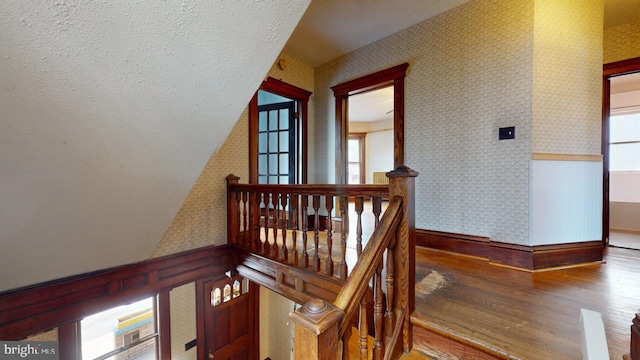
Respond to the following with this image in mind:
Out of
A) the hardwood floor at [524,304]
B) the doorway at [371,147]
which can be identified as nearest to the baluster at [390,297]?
the hardwood floor at [524,304]

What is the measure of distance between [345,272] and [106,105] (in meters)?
1.77

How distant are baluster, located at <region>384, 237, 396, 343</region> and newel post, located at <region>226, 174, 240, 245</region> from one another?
2.07 meters

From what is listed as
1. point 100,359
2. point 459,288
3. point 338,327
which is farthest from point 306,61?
point 100,359

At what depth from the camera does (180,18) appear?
1105mm

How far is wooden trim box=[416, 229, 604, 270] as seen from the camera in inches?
87.8

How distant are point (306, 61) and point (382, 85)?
1308 mm

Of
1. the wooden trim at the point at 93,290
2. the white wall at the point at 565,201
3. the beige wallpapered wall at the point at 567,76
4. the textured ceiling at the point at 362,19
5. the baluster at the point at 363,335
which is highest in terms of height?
the textured ceiling at the point at 362,19

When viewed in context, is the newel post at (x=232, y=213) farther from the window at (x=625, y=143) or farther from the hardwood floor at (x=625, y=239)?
the window at (x=625, y=143)

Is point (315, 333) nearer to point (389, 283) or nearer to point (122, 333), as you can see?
point (389, 283)

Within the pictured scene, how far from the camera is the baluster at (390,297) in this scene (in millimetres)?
1392

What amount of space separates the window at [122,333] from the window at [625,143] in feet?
24.8

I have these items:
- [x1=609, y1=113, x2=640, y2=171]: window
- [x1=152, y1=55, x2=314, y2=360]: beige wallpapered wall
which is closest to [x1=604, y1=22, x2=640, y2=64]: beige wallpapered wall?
[x1=609, y1=113, x2=640, y2=171]: window

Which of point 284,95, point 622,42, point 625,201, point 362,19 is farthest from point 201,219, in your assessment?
point 625,201

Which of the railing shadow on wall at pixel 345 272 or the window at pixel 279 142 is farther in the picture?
the window at pixel 279 142
